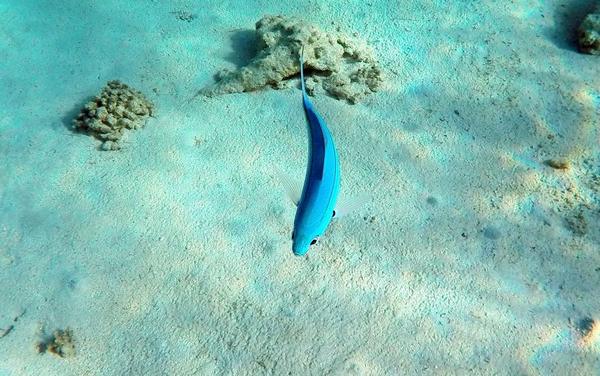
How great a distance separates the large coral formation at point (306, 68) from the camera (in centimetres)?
468

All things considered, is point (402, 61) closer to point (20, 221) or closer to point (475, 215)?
point (475, 215)

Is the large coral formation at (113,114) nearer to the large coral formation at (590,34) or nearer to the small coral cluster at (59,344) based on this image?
the small coral cluster at (59,344)

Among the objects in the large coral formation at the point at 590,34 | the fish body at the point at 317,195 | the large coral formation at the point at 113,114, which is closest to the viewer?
the fish body at the point at 317,195

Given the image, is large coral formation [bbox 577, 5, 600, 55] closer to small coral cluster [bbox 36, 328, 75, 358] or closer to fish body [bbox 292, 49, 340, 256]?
fish body [bbox 292, 49, 340, 256]

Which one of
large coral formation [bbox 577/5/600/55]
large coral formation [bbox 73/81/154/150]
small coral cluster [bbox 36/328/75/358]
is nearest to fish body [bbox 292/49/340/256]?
small coral cluster [bbox 36/328/75/358]

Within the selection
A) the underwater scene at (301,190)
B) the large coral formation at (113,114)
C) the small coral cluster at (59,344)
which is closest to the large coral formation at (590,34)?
the underwater scene at (301,190)

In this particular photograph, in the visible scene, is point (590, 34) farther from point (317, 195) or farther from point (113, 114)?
point (113, 114)

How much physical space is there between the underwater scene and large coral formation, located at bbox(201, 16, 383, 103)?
24mm

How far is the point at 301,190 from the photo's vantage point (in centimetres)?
253

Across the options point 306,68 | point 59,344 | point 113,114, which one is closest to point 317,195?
point 59,344

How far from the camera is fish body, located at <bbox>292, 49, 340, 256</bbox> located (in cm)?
190

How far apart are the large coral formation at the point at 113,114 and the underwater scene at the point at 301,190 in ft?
0.07

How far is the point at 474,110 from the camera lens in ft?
15.0

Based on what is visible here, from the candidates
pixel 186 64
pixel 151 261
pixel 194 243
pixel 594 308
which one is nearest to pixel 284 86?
pixel 186 64
